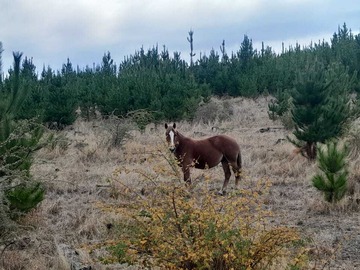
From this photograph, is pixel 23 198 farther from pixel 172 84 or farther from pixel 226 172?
pixel 172 84

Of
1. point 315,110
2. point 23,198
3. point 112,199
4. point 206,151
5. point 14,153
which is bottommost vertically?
point 112,199

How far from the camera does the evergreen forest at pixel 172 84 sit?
25.9 metres

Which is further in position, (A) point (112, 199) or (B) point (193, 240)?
(A) point (112, 199)

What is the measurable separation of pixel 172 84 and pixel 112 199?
69.1 feet

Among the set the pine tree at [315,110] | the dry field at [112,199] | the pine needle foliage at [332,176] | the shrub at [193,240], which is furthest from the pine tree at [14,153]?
the pine tree at [315,110]

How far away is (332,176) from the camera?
9.20 m

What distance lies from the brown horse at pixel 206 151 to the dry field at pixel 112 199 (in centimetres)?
38

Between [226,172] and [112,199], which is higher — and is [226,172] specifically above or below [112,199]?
above

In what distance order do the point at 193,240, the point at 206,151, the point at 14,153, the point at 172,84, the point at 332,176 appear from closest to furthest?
1. the point at 193,240
2. the point at 14,153
3. the point at 332,176
4. the point at 206,151
5. the point at 172,84

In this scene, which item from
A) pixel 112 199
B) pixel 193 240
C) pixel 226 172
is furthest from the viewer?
pixel 226 172

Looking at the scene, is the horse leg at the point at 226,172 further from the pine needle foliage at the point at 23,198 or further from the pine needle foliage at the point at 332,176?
the pine needle foliage at the point at 23,198

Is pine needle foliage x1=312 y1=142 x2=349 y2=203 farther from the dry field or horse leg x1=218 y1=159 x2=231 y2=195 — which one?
horse leg x1=218 y1=159 x2=231 y2=195

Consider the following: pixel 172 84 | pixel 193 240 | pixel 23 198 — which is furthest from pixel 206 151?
pixel 172 84

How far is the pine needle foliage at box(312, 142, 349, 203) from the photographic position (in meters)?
9.14
